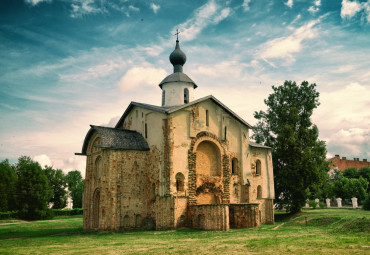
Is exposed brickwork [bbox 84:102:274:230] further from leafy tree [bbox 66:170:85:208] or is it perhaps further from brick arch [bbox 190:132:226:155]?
leafy tree [bbox 66:170:85:208]

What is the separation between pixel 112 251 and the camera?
11.2 metres

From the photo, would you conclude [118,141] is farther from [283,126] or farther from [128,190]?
[283,126]

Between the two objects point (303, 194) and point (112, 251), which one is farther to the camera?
point (303, 194)

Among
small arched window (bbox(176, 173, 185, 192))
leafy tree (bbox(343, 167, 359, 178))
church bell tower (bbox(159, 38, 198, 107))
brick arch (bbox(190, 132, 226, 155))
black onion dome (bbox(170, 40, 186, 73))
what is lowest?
small arched window (bbox(176, 173, 185, 192))

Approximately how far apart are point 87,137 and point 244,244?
15235 mm

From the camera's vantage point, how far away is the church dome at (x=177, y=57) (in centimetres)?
2711

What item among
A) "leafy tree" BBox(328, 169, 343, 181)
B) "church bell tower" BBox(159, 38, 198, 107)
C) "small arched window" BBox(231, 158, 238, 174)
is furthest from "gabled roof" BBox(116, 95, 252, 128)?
"leafy tree" BBox(328, 169, 343, 181)

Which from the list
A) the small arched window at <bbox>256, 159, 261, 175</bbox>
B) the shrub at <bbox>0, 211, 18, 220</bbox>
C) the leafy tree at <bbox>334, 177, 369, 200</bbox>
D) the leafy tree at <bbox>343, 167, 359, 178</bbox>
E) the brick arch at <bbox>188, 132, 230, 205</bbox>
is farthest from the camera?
the leafy tree at <bbox>343, 167, 359, 178</bbox>

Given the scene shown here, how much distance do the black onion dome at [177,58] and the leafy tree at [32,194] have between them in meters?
24.3

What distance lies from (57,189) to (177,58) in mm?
38429

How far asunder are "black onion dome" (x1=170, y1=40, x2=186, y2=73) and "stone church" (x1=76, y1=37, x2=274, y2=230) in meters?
5.85

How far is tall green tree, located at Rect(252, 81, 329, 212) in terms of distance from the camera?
25.9m

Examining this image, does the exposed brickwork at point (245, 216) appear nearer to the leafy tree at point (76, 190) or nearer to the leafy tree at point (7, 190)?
the leafy tree at point (7, 190)

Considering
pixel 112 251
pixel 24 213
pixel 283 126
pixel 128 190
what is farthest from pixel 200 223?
pixel 24 213
